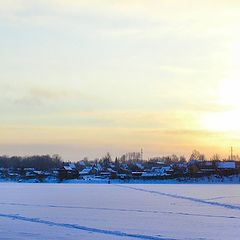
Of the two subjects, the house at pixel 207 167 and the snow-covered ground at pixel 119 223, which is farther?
the house at pixel 207 167

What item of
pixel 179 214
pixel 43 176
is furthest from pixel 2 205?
pixel 43 176

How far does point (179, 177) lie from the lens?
346 ft

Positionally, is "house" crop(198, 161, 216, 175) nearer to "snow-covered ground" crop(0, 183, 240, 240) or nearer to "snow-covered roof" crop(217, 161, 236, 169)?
"snow-covered roof" crop(217, 161, 236, 169)

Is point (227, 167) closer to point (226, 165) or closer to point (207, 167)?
point (226, 165)

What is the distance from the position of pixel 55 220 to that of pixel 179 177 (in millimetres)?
83937

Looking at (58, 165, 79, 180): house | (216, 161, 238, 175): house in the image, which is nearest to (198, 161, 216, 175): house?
(216, 161, 238, 175): house

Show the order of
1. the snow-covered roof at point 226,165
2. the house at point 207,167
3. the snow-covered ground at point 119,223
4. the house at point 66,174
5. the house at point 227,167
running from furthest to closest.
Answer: the snow-covered roof at point 226,165
the house at point 227,167
the house at point 207,167
the house at point 66,174
the snow-covered ground at point 119,223

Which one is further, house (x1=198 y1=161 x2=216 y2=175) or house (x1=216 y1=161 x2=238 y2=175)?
house (x1=216 y1=161 x2=238 y2=175)

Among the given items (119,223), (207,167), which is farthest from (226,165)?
(119,223)

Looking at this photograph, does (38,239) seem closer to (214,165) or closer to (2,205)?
(2,205)

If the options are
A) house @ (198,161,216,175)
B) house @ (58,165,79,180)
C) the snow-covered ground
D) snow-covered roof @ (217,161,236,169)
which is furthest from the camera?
snow-covered roof @ (217,161,236,169)

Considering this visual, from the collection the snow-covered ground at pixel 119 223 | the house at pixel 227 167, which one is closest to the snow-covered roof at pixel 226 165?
the house at pixel 227 167

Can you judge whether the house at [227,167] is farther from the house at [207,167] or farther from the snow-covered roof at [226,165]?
the house at [207,167]

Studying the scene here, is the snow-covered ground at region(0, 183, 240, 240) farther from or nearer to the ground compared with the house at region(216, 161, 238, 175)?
nearer to the ground
